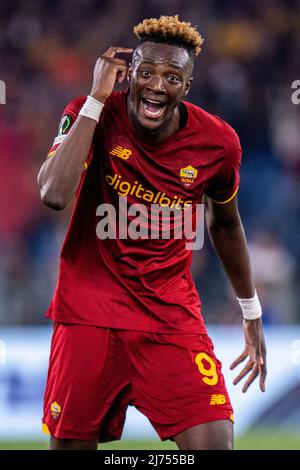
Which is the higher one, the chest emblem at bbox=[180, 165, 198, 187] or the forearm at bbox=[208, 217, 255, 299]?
the chest emblem at bbox=[180, 165, 198, 187]

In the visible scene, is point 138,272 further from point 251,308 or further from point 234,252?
point 251,308

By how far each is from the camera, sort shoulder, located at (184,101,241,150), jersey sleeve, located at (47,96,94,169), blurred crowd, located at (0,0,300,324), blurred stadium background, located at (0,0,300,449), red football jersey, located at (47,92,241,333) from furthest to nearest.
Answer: blurred crowd, located at (0,0,300,324), blurred stadium background, located at (0,0,300,449), shoulder, located at (184,101,241,150), red football jersey, located at (47,92,241,333), jersey sleeve, located at (47,96,94,169)

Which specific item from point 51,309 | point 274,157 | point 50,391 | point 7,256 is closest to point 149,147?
point 51,309

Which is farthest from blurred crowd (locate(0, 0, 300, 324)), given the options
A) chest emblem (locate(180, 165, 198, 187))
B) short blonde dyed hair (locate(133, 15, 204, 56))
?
short blonde dyed hair (locate(133, 15, 204, 56))

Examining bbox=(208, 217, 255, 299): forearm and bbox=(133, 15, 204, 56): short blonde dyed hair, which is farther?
bbox=(208, 217, 255, 299): forearm

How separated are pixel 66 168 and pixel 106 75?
525mm

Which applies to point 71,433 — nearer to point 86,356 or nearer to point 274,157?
point 86,356

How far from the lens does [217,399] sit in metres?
3.98

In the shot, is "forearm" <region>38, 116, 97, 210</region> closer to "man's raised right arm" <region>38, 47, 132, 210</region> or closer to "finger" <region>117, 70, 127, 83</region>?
"man's raised right arm" <region>38, 47, 132, 210</region>

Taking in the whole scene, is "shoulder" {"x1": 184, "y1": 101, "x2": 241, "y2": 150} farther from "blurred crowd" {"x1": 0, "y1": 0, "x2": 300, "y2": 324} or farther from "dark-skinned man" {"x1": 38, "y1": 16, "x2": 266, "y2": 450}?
"blurred crowd" {"x1": 0, "y1": 0, "x2": 300, "y2": 324}

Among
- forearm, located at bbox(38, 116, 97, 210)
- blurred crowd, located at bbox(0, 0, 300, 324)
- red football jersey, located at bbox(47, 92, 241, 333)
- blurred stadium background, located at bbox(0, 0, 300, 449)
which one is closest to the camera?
forearm, located at bbox(38, 116, 97, 210)

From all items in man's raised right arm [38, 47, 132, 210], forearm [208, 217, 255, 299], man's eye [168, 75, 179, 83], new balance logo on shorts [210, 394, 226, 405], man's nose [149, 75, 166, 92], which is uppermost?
man's eye [168, 75, 179, 83]

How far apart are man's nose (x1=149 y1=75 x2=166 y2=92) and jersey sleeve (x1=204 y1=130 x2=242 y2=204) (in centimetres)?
50

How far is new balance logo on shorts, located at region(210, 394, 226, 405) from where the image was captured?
3.96 meters
